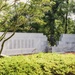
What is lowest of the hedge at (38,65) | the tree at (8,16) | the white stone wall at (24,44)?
the white stone wall at (24,44)

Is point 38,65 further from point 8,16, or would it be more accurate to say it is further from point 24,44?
point 24,44

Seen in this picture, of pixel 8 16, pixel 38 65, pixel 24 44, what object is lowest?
pixel 24 44

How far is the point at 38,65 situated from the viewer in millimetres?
5211

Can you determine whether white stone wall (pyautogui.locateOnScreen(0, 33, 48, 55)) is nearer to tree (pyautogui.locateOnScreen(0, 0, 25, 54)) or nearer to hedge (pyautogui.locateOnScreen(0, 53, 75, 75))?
tree (pyautogui.locateOnScreen(0, 0, 25, 54))

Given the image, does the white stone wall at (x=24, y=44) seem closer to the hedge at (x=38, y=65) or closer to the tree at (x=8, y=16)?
the tree at (x=8, y=16)

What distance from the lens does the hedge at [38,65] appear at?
4.84m

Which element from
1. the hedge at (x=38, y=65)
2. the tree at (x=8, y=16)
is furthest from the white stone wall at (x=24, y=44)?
the hedge at (x=38, y=65)

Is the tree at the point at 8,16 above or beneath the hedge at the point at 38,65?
above

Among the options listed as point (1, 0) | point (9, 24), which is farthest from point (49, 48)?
point (1, 0)

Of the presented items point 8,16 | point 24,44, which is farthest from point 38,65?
point 24,44

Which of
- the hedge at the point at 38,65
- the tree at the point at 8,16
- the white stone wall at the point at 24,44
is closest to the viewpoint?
the hedge at the point at 38,65

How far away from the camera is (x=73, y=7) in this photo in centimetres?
1914

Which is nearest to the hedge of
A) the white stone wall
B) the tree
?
the tree

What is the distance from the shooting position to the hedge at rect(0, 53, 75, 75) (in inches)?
190
